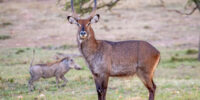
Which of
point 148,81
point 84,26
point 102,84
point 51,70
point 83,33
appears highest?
point 84,26

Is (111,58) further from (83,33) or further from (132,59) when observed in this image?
(83,33)

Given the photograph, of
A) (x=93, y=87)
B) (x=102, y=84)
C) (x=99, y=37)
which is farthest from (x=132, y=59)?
(x=99, y=37)

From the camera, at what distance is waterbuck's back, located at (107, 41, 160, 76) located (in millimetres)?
8914

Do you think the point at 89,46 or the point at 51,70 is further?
the point at 51,70

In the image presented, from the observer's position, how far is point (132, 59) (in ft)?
29.5

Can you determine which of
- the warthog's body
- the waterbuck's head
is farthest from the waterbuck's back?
the warthog's body

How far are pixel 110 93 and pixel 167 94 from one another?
1.52m

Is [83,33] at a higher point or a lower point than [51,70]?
higher

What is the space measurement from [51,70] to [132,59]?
4377mm

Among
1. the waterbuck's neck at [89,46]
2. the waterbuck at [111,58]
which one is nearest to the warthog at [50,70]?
the waterbuck's neck at [89,46]

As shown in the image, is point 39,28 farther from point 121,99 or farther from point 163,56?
point 121,99

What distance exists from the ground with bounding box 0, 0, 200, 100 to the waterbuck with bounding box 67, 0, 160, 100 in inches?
21.8

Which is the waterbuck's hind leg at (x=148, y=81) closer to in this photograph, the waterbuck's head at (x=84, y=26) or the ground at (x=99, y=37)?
the ground at (x=99, y=37)

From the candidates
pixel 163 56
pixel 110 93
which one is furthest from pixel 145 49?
pixel 163 56
